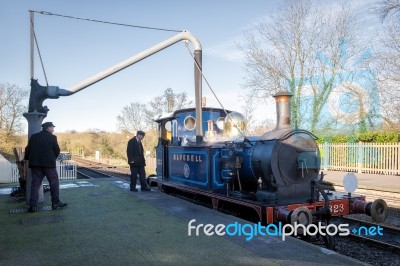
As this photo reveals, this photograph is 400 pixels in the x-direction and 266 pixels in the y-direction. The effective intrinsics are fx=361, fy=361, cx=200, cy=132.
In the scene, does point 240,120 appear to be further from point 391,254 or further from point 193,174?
point 391,254

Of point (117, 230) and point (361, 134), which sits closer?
point (117, 230)

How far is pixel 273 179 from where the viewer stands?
19.4 ft

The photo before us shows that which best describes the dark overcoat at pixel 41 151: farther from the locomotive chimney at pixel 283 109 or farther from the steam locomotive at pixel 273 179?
the locomotive chimney at pixel 283 109

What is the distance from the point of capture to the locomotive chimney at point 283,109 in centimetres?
612

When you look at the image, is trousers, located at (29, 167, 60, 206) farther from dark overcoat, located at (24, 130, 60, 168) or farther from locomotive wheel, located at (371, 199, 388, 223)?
locomotive wheel, located at (371, 199, 388, 223)

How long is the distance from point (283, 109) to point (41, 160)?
4.43 m

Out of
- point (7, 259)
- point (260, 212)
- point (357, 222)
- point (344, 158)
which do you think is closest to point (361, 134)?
point (344, 158)

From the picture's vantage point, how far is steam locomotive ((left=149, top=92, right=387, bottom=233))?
5.78m

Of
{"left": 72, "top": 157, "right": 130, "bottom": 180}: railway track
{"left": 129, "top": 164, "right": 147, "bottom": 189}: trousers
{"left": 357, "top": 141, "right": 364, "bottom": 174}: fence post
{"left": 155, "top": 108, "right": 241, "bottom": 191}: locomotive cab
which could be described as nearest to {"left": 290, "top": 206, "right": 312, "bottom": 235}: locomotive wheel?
{"left": 155, "top": 108, "right": 241, "bottom": 191}: locomotive cab

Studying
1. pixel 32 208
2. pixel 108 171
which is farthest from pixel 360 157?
pixel 32 208

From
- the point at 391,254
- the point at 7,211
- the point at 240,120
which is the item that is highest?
the point at 240,120

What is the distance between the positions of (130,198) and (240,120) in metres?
3.05

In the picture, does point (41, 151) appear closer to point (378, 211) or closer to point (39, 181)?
point (39, 181)

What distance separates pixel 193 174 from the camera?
7.88 m
